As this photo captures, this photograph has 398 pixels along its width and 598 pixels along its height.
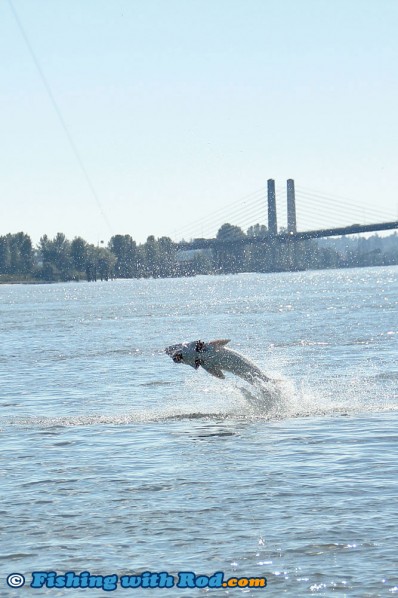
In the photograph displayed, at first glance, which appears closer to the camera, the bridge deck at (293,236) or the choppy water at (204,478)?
the choppy water at (204,478)

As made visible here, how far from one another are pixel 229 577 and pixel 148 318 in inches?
3150

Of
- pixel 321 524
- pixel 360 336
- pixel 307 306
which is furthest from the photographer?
pixel 307 306

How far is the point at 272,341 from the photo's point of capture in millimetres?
59062

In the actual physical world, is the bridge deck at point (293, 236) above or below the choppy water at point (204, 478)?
above

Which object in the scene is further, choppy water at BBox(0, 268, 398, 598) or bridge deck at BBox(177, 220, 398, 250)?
bridge deck at BBox(177, 220, 398, 250)

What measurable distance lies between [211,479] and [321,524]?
12.4ft

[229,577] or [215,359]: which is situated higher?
[215,359]

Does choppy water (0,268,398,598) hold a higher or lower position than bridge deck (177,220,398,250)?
lower

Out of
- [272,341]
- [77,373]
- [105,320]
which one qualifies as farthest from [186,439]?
[105,320]

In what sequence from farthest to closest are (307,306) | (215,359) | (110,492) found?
(307,306) < (215,359) < (110,492)

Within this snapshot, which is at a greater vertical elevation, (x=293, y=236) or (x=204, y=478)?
(x=293, y=236)

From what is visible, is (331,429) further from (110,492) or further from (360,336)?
(360,336)

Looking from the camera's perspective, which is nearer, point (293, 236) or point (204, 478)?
point (204, 478)

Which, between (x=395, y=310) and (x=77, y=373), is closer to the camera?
(x=77, y=373)
